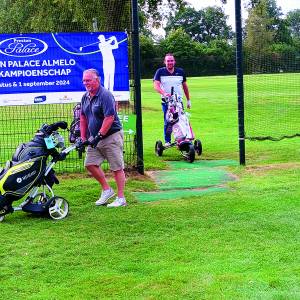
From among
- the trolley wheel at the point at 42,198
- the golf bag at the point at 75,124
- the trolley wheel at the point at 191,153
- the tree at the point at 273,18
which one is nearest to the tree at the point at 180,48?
the tree at the point at 273,18

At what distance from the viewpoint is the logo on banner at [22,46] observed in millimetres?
8742

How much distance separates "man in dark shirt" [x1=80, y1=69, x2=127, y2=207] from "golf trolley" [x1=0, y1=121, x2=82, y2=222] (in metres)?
0.44

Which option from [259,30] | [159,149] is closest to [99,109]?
[159,149]

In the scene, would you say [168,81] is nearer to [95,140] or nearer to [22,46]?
[22,46]

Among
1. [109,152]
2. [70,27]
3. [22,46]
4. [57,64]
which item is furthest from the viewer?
[70,27]

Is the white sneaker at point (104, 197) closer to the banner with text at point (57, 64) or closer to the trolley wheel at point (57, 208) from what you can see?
the trolley wheel at point (57, 208)

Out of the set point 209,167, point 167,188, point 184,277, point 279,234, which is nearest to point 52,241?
point 184,277

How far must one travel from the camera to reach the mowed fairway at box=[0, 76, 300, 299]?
4613mm

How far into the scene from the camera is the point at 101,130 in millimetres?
7023

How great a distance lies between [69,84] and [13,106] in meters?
0.99

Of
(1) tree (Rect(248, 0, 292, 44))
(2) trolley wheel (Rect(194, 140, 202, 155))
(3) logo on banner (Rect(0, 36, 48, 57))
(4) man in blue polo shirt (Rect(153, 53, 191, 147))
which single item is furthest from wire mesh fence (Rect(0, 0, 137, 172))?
(1) tree (Rect(248, 0, 292, 44))

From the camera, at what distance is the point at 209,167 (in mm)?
10383

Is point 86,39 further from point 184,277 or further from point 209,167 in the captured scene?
point 184,277

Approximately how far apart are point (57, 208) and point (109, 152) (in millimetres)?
1034
